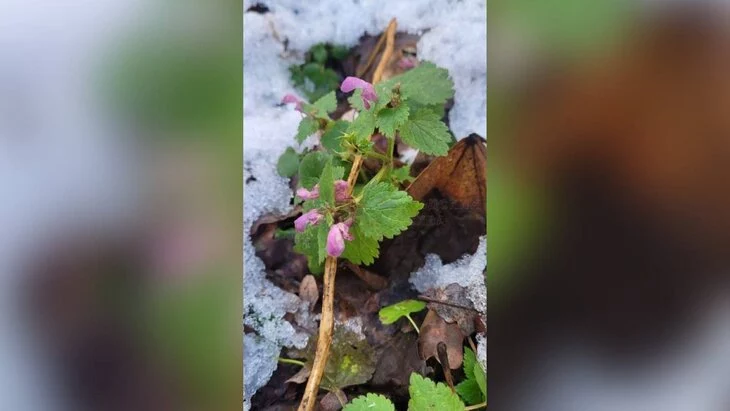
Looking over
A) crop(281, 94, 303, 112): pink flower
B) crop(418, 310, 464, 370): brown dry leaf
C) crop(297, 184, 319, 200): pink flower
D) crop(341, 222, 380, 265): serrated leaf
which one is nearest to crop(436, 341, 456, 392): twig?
crop(418, 310, 464, 370): brown dry leaf

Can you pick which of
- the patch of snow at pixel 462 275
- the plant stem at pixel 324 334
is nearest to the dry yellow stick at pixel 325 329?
the plant stem at pixel 324 334

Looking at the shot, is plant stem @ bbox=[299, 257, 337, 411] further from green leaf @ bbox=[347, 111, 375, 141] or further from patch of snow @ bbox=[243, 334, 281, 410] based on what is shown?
green leaf @ bbox=[347, 111, 375, 141]

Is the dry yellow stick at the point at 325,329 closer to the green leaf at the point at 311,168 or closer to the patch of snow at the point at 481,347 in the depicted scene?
the green leaf at the point at 311,168

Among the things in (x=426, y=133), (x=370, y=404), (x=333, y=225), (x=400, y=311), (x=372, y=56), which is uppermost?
(x=372, y=56)

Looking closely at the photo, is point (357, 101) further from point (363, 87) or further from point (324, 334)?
point (324, 334)

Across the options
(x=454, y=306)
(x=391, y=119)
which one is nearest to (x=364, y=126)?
(x=391, y=119)
